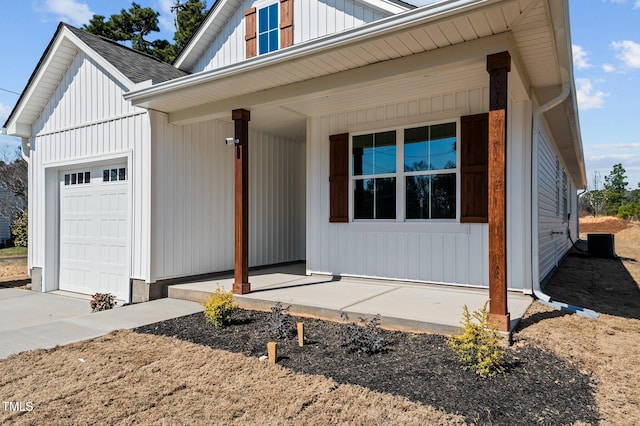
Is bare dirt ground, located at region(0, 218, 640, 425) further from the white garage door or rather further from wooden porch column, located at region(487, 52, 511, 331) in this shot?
the white garage door

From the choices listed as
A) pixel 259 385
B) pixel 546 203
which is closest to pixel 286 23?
pixel 546 203

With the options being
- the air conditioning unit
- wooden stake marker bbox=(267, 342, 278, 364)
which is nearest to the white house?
wooden stake marker bbox=(267, 342, 278, 364)

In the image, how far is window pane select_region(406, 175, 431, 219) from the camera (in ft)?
19.0

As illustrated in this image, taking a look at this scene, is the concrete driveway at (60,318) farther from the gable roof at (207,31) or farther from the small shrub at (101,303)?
the gable roof at (207,31)

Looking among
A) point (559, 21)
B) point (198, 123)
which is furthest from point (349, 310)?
point (198, 123)

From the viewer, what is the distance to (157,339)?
4.09m

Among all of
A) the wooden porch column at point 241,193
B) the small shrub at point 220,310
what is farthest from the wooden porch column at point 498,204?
the wooden porch column at point 241,193

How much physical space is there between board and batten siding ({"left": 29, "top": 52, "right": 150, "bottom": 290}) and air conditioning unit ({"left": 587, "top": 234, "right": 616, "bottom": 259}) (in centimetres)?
1206

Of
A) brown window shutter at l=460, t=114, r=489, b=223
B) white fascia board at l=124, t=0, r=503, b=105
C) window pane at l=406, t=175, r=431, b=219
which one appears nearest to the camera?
white fascia board at l=124, t=0, r=503, b=105

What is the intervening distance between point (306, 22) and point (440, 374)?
19.7ft

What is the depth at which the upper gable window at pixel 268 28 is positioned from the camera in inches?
281

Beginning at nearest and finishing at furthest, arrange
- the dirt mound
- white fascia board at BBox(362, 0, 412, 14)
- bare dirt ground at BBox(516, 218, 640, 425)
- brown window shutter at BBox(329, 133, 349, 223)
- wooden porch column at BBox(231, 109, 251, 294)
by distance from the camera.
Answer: bare dirt ground at BBox(516, 218, 640, 425), wooden porch column at BBox(231, 109, 251, 294), white fascia board at BBox(362, 0, 412, 14), brown window shutter at BBox(329, 133, 349, 223), the dirt mound

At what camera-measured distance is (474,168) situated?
17.3 feet

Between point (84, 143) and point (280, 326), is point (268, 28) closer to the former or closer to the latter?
point (84, 143)
